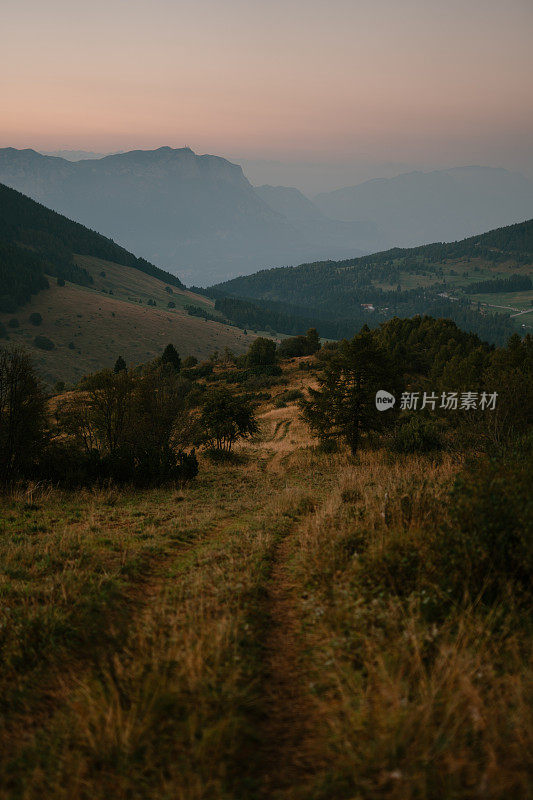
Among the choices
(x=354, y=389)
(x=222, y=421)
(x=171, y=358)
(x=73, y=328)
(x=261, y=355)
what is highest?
(x=73, y=328)

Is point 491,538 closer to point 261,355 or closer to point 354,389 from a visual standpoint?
point 354,389

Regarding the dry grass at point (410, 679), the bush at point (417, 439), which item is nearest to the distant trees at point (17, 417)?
the dry grass at point (410, 679)

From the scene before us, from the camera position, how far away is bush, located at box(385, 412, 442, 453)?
69.3 feet

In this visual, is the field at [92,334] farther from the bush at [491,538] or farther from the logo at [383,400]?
the bush at [491,538]

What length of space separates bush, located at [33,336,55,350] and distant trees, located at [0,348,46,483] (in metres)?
145

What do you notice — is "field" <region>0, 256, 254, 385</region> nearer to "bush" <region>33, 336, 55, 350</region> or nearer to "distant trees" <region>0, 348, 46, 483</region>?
"bush" <region>33, 336, 55, 350</region>

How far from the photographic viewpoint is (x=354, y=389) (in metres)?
25.0

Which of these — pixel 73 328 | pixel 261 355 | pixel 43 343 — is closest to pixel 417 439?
pixel 261 355

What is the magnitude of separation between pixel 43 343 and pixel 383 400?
14951cm

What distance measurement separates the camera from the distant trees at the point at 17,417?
55.6ft

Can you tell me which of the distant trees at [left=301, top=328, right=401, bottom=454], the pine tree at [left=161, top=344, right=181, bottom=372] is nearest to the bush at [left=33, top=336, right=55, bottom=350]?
the pine tree at [left=161, top=344, right=181, bottom=372]

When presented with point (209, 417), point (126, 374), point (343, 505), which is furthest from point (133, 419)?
point (343, 505)

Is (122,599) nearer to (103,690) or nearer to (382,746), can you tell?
(103,690)

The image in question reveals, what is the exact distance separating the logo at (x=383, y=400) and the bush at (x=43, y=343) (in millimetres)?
148881
